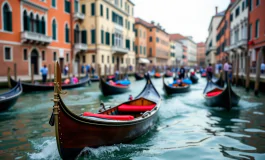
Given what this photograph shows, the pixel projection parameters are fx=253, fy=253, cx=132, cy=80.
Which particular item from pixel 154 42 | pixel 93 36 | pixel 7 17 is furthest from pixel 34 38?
pixel 154 42

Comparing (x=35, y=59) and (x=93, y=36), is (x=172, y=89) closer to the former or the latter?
(x=35, y=59)

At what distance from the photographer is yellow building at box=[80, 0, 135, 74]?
22.4 meters

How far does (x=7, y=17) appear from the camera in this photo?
1434 cm

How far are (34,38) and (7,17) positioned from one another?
196cm

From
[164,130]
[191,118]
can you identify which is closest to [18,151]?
[164,130]

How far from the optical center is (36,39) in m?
15.9

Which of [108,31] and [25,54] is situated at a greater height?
[108,31]

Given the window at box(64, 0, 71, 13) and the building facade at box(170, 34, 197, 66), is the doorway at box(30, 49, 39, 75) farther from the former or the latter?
the building facade at box(170, 34, 197, 66)

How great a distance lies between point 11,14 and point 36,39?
209 cm

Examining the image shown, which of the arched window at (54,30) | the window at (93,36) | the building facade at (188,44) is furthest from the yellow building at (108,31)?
the building facade at (188,44)

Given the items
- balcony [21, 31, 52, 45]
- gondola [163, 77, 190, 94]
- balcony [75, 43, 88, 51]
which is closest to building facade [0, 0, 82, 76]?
balcony [21, 31, 52, 45]

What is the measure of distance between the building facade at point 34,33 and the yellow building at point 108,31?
6.81 feet

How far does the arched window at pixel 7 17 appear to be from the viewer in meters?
14.2

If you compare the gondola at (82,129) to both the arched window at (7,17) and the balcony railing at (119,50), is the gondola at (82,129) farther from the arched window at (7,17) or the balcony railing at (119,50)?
the balcony railing at (119,50)
